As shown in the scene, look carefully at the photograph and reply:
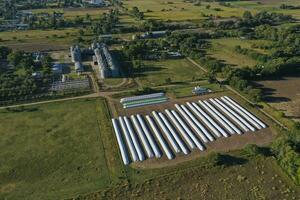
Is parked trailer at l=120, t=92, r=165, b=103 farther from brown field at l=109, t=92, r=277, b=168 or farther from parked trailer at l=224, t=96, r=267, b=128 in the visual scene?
parked trailer at l=224, t=96, r=267, b=128

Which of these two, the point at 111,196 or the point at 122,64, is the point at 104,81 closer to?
the point at 122,64

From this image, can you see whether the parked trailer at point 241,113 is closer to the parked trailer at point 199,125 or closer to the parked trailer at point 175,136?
the parked trailer at point 199,125

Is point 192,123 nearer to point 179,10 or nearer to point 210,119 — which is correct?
point 210,119

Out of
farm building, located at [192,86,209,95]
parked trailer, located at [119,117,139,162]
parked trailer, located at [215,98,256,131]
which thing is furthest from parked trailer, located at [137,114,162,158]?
parked trailer, located at [215,98,256,131]

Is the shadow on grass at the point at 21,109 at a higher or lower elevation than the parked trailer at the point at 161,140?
lower

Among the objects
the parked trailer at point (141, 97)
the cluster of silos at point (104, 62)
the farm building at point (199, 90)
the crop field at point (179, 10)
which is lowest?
the parked trailer at point (141, 97)

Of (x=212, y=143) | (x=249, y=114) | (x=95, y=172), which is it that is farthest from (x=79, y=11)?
(x=95, y=172)

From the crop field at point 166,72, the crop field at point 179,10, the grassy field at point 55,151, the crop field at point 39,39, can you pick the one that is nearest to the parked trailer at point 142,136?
the grassy field at point 55,151
